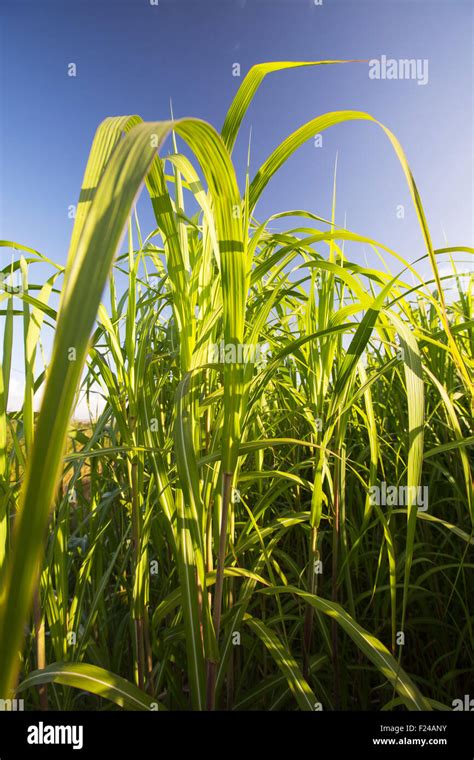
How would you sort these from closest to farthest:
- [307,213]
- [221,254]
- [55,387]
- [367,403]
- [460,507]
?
[55,387] → [221,254] → [367,403] → [307,213] → [460,507]

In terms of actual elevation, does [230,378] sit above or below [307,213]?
below

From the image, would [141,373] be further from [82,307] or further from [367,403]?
[82,307]

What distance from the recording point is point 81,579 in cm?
66

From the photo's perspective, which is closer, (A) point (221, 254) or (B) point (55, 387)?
(B) point (55, 387)
